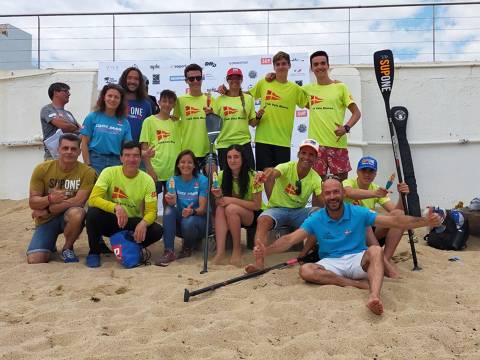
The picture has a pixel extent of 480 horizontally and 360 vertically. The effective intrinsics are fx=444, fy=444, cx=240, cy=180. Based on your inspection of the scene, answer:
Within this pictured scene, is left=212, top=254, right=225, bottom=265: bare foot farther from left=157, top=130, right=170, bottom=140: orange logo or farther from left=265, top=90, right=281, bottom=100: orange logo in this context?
left=265, top=90, right=281, bottom=100: orange logo

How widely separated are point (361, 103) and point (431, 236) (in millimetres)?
3058

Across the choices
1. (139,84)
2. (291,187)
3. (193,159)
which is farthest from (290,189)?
(139,84)

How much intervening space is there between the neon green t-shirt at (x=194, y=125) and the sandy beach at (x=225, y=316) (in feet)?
4.75

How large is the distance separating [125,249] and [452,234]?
11.9 feet

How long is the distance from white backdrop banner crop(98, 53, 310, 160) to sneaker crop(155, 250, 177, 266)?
3.62 metres

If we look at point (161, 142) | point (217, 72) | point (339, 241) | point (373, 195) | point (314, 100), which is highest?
point (217, 72)

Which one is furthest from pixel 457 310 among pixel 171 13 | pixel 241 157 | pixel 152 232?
pixel 171 13

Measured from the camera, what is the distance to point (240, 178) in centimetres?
429

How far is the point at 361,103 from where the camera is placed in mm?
7562

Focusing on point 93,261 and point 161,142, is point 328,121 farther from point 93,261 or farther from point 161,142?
point 93,261

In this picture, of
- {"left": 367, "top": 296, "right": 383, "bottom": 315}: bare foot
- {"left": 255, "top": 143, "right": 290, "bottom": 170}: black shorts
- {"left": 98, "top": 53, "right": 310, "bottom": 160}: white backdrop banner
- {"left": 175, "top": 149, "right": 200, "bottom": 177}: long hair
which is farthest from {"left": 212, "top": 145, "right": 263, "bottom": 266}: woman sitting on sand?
{"left": 98, "top": 53, "right": 310, "bottom": 160}: white backdrop banner

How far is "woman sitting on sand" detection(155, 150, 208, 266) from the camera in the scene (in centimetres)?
430

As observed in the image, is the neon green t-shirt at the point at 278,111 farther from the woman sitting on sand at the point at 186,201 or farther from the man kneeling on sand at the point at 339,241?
the man kneeling on sand at the point at 339,241

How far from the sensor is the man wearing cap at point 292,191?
13.3ft
